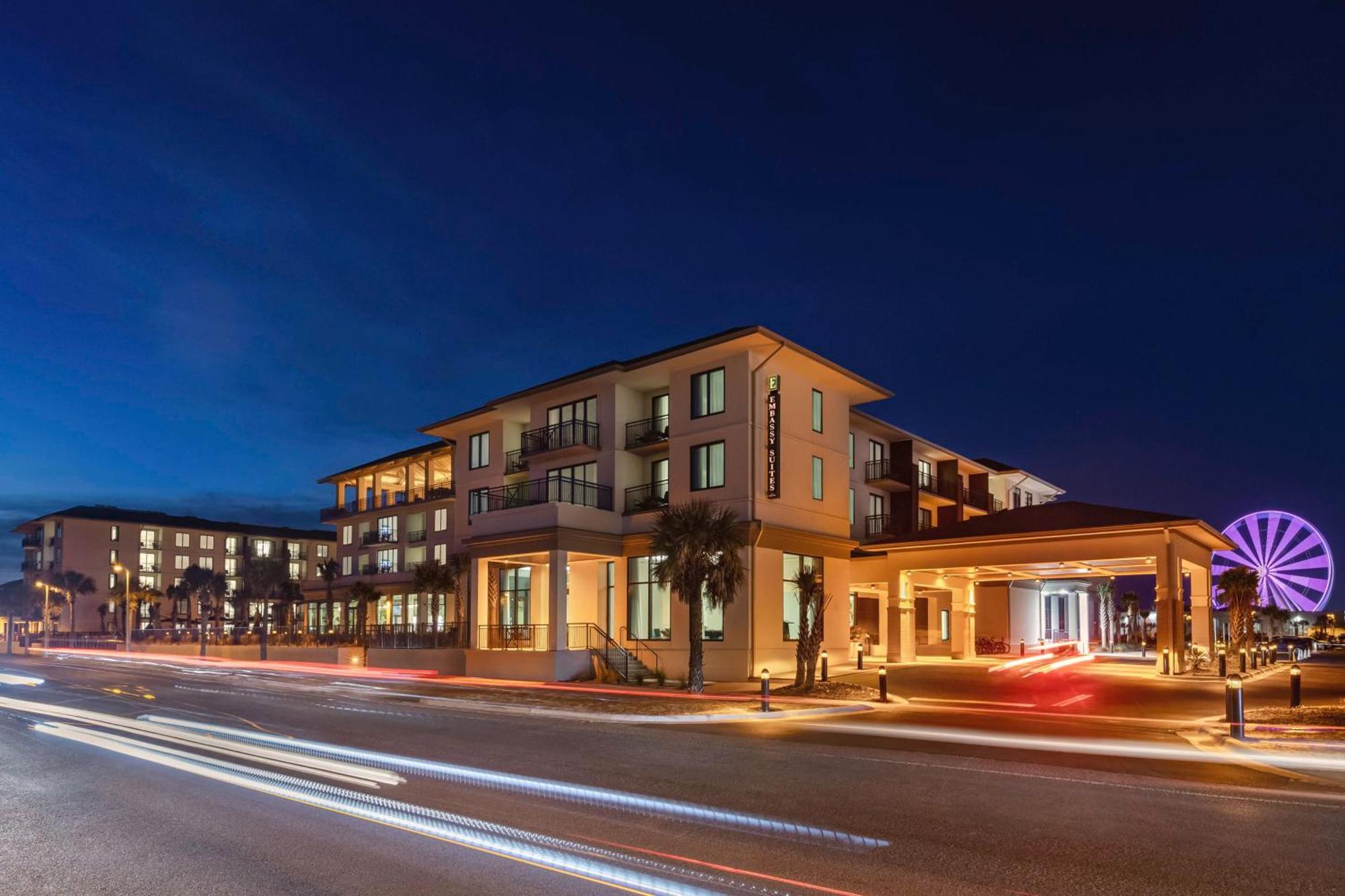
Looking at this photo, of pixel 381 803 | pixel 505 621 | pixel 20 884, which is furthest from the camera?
pixel 505 621

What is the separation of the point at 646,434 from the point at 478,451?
13.7 meters

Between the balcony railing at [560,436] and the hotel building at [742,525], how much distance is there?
0.08 metres

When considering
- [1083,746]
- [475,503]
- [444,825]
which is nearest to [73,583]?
[475,503]

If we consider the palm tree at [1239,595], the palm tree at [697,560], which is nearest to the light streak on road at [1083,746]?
the palm tree at [697,560]

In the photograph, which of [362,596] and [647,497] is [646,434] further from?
[362,596]

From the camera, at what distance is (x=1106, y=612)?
70.5 m

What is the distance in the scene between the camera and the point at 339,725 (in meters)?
18.9

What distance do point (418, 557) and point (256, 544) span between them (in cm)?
6407

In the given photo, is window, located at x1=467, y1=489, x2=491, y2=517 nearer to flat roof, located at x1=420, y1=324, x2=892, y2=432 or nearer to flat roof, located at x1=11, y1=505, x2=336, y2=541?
flat roof, located at x1=420, y1=324, x2=892, y2=432

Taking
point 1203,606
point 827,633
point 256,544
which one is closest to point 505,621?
point 827,633

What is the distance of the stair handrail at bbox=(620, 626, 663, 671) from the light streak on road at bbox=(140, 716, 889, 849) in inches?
722

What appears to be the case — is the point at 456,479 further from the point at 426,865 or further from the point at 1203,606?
the point at 426,865

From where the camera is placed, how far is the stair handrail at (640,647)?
33469mm

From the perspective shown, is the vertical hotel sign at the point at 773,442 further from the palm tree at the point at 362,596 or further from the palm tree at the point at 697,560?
the palm tree at the point at 362,596
